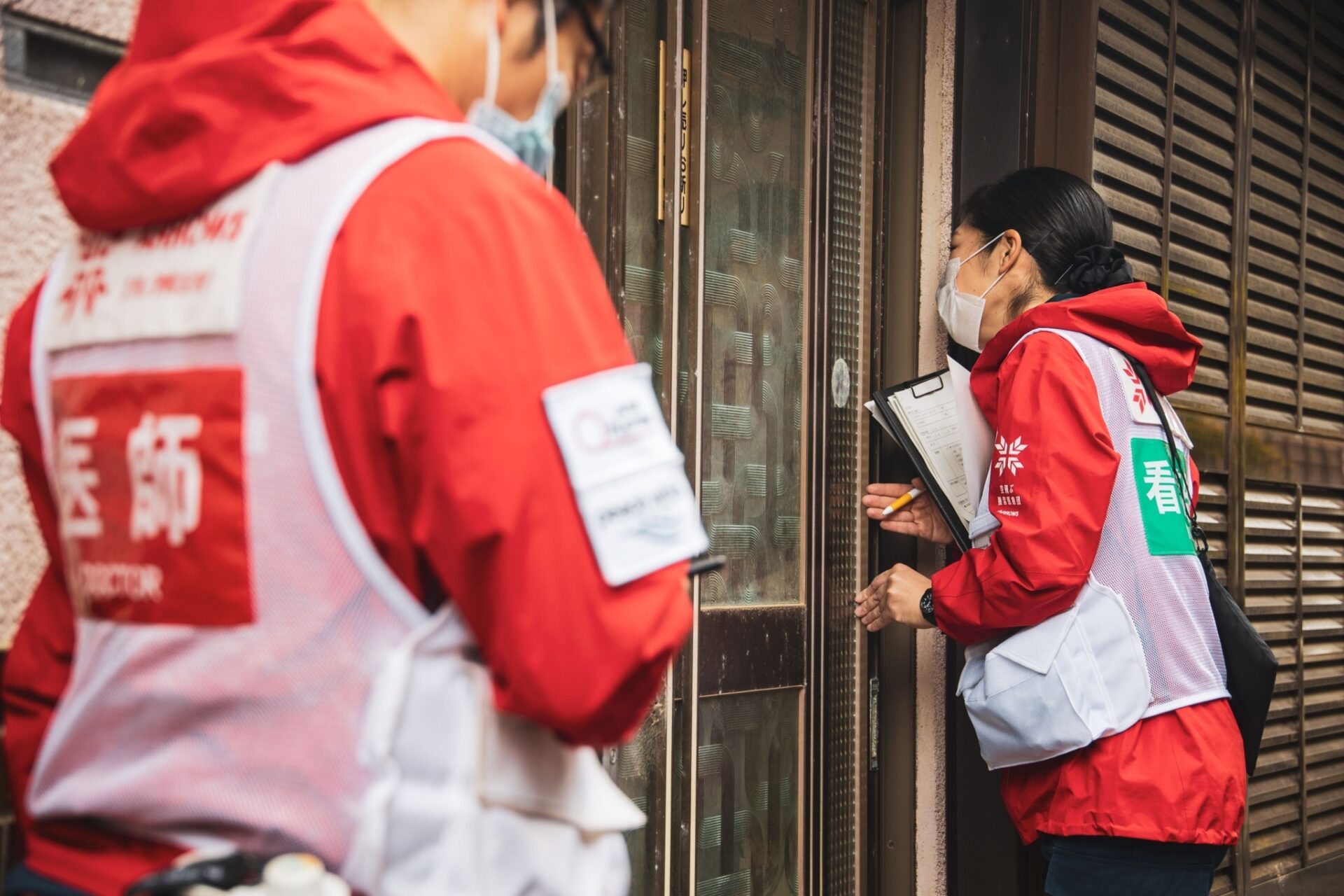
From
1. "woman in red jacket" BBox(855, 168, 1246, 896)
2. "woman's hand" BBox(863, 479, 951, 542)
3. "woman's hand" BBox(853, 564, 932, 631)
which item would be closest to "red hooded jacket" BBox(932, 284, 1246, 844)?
"woman in red jacket" BBox(855, 168, 1246, 896)

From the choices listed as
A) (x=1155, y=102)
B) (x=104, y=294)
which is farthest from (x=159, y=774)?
(x=1155, y=102)

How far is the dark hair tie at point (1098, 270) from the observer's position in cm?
232

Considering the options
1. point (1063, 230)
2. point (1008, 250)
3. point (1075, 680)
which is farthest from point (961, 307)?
point (1075, 680)

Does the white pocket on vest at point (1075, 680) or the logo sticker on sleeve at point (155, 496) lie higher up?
the logo sticker on sleeve at point (155, 496)

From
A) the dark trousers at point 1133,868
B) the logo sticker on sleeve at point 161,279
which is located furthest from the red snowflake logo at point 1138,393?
the logo sticker on sleeve at point 161,279

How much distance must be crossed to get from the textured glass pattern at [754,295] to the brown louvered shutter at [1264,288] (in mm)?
925

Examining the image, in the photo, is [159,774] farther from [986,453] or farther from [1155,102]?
[1155,102]

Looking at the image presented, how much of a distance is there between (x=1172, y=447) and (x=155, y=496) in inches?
73.4

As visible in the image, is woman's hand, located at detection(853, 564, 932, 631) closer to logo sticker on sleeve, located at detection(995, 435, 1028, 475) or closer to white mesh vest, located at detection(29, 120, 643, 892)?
logo sticker on sleeve, located at detection(995, 435, 1028, 475)

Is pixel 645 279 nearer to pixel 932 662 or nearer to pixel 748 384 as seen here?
pixel 748 384

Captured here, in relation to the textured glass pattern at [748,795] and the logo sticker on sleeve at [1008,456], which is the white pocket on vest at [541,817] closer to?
the logo sticker on sleeve at [1008,456]

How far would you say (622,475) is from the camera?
913mm

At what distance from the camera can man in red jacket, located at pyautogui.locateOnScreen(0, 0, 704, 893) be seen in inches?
34.4

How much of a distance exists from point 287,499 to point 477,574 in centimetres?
17
